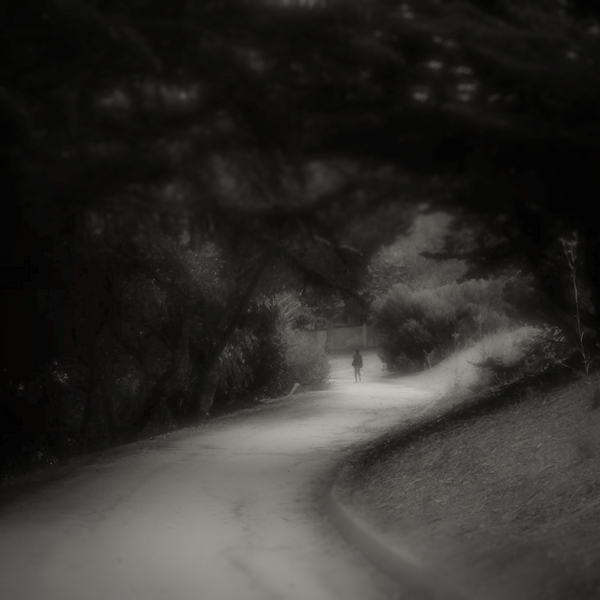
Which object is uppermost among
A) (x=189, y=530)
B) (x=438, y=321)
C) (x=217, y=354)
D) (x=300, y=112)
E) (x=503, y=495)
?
(x=300, y=112)

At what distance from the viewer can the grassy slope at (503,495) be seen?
17.6 feet

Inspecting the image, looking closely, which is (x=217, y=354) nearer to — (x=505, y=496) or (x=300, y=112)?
(x=505, y=496)

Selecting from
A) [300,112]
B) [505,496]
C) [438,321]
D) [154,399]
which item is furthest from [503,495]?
[438,321]

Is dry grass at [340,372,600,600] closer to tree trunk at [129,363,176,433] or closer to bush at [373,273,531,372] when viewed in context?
tree trunk at [129,363,176,433]

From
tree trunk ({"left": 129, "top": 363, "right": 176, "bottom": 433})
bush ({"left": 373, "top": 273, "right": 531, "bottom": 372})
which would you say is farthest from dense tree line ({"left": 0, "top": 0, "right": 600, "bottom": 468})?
bush ({"left": 373, "top": 273, "right": 531, "bottom": 372})

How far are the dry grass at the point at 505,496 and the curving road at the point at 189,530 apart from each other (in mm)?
748

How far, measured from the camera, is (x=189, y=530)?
7.74 meters

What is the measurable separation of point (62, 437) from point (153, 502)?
7.01 meters

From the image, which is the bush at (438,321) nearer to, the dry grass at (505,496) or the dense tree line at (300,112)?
the dry grass at (505,496)

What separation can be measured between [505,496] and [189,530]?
3.52m

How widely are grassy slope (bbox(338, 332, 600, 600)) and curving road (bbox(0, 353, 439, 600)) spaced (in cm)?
71

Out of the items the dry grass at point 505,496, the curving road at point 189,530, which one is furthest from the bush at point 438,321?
the dry grass at point 505,496

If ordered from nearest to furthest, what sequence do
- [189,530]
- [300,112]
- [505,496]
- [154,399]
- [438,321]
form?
[300,112] → [189,530] → [505,496] → [154,399] → [438,321]

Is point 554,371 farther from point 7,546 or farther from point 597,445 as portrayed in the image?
point 7,546
